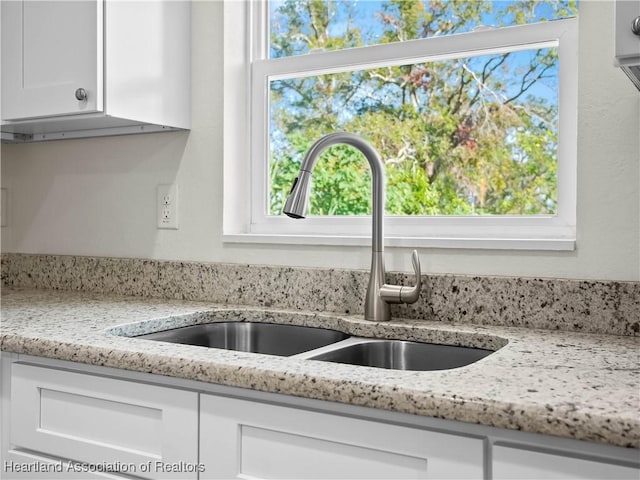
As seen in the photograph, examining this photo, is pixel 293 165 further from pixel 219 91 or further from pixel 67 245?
pixel 67 245

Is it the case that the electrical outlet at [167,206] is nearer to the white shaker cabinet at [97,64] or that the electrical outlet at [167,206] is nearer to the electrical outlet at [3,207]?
the white shaker cabinet at [97,64]

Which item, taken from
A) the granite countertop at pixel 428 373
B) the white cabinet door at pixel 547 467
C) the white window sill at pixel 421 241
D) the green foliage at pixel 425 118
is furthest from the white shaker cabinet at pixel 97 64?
the white cabinet door at pixel 547 467

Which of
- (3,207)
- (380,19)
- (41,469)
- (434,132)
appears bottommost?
(41,469)

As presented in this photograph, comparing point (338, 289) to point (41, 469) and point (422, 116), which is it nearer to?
point (422, 116)

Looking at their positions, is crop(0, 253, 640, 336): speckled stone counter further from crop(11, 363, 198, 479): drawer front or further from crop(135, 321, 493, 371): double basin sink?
crop(11, 363, 198, 479): drawer front

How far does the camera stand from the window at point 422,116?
1545 millimetres

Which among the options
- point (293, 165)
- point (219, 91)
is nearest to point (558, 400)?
point (293, 165)

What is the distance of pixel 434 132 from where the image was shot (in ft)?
5.55

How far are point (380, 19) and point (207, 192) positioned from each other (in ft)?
2.24

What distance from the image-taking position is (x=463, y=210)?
5.41 feet

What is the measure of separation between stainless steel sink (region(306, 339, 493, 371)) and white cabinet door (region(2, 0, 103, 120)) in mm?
901

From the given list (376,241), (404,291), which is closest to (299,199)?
(376,241)

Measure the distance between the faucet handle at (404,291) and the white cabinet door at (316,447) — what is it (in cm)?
51

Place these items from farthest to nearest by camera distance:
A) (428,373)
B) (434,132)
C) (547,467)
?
(434,132)
(428,373)
(547,467)
